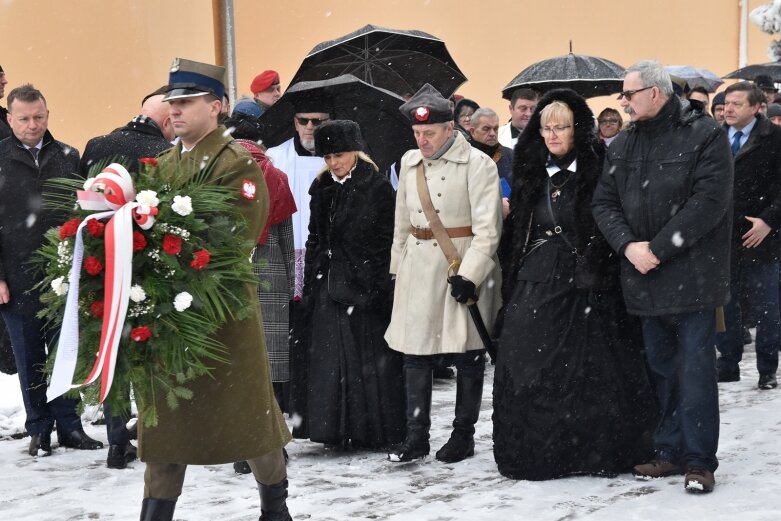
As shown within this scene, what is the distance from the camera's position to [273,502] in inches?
194

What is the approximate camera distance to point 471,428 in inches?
267

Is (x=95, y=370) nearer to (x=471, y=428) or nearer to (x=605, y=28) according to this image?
(x=471, y=428)

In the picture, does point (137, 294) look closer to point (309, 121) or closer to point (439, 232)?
point (439, 232)

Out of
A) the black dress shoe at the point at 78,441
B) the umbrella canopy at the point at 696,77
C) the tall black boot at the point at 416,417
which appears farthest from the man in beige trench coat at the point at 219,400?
the umbrella canopy at the point at 696,77

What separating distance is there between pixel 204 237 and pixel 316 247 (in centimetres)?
265

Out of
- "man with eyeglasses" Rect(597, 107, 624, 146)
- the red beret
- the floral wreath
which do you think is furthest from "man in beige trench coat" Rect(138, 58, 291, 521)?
"man with eyeglasses" Rect(597, 107, 624, 146)

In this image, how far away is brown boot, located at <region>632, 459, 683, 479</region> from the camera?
→ 6.19 metres

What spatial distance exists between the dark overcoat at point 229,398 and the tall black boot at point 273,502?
0.19 m

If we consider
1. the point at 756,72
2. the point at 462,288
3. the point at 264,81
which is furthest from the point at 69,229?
the point at 756,72

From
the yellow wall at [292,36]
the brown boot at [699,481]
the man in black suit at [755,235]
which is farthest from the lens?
the yellow wall at [292,36]

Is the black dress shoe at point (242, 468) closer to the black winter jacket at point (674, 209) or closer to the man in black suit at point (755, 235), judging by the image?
the black winter jacket at point (674, 209)

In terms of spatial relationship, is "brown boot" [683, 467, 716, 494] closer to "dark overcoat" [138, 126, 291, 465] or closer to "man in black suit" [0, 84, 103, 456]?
"dark overcoat" [138, 126, 291, 465]

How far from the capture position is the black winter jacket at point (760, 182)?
873 centimetres

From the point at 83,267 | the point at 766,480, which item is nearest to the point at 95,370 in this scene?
the point at 83,267
